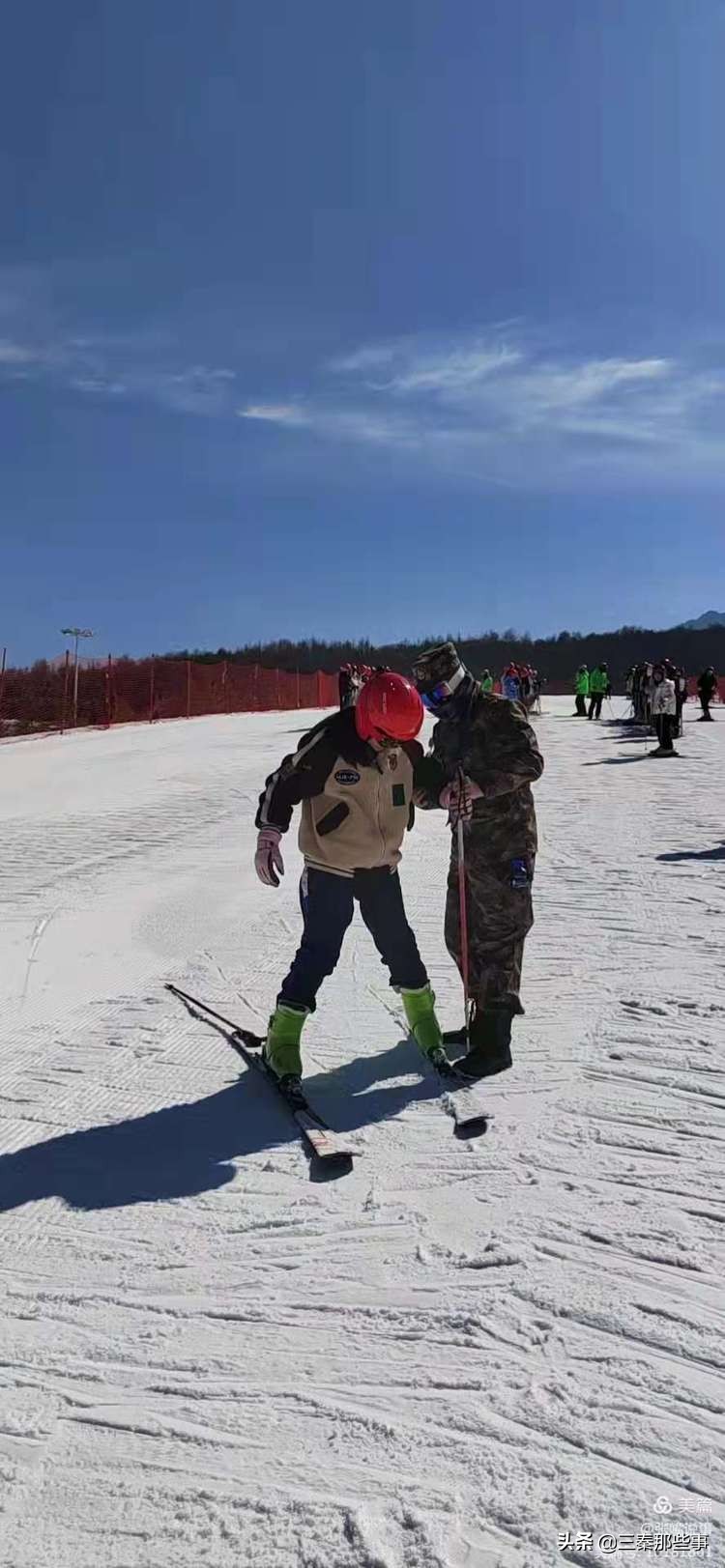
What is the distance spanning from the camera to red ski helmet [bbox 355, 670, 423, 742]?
3854 millimetres

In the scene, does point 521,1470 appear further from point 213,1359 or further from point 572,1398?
point 213,1359

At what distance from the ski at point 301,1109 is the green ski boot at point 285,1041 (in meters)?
0.07

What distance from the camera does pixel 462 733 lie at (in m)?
4.36

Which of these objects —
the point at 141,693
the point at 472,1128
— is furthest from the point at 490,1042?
the point at 141,693

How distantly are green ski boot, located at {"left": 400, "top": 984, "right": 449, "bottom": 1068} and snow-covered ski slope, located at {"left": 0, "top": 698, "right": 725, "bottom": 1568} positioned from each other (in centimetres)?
14

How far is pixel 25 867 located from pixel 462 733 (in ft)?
20.3

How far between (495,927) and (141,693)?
86.8 ft

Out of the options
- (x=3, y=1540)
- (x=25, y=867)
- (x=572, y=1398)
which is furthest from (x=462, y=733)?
(x=25, y=867)

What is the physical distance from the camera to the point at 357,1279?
2750mm

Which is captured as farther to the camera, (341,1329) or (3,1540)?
(341,1329)

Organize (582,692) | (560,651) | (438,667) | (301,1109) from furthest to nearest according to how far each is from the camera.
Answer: (560,651) < (582,692) < (438,667) < (301,1109)

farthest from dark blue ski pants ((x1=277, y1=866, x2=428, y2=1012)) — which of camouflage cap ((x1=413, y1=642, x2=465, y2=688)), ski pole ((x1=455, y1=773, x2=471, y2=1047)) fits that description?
camouflage cap ((x1=413, y1=642, x2=465, y2=688))

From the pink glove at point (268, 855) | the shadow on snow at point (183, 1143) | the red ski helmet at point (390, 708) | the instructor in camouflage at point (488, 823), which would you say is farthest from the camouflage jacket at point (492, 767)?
the shadow on snow at point (183, 1143)

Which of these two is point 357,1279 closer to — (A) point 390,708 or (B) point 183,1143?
(B) point 183,1143
